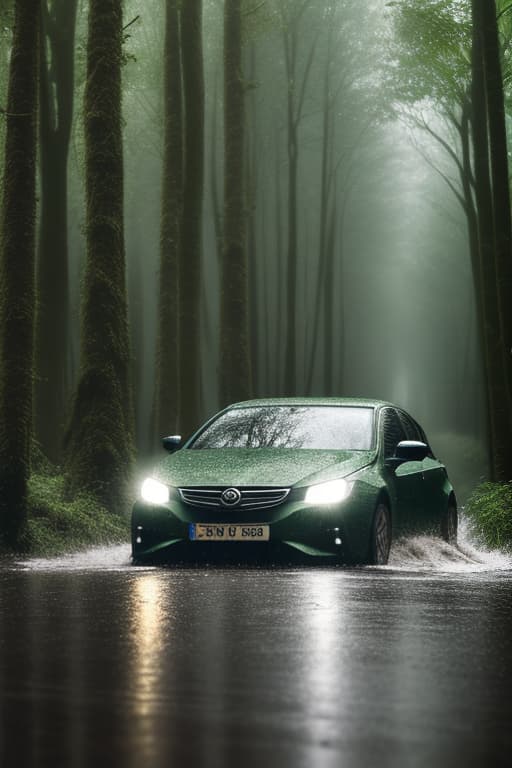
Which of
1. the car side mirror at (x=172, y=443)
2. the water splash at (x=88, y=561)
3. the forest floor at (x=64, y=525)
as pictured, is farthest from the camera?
the forest floor at (x=64, y=525)

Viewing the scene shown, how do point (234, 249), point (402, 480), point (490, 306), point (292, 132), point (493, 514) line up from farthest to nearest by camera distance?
point (292, 132), point (234, 249), point (490, 306), point (493, 514), point (402, 480)

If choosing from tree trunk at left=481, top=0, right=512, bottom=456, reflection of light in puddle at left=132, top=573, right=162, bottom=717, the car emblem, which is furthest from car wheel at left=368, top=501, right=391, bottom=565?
tree trunk at left=481, top=0, right=512, bottom=456

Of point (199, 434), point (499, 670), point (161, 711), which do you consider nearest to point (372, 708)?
point (161, 711)

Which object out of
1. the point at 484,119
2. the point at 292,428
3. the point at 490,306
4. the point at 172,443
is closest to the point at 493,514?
the point at 490,306

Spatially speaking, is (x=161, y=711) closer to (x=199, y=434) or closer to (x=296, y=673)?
(x=296, y=673)

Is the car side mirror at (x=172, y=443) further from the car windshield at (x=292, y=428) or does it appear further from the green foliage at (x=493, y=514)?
the green foliage at (x=493, y=514)

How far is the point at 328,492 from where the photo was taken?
11.9 m

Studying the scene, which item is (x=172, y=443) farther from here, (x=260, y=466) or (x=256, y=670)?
(x=256, y=670)

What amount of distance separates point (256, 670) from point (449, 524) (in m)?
8.72

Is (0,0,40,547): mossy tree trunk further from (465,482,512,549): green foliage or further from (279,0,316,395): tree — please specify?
(279,0,316,395): tree

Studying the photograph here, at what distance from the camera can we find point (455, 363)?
7175cm

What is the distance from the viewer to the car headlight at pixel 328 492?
1191 centimetres

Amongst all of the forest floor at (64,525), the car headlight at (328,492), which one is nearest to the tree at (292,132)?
the forest floor at (64,525)

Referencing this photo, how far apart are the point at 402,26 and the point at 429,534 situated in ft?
57.8
